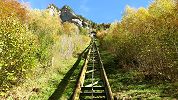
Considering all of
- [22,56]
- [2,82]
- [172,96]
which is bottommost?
[172,96]

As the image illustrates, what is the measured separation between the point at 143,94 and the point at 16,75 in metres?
7.09

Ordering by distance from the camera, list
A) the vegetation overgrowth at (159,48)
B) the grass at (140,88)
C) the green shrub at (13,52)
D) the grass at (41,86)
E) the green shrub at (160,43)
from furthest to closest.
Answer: the green shrub at (160,43) → the vegetation overgrowth at (159,48) → the grass at (41,86) → the grass at (140,88) → the green shrub at (13,52)

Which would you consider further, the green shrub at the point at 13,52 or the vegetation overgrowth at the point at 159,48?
the vegetation overgrowth at the point at 159,48

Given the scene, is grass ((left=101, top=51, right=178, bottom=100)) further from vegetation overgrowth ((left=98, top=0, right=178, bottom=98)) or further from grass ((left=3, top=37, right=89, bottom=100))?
grass ((left=3, top=37, right=89, bottom=100))

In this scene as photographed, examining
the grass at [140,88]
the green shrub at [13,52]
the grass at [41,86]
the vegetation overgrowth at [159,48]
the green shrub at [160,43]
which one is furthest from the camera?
the green shrub at [160,43]

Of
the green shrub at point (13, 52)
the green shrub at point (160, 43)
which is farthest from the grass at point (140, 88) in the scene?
the green shrub at point (13, 52)

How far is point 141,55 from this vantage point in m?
25.6

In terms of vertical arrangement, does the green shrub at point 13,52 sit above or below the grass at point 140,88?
above

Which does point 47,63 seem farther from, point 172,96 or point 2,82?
point 172,96

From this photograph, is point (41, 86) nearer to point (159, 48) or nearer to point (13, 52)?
point (13, 52)

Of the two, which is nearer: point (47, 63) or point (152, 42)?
point (152, 42)

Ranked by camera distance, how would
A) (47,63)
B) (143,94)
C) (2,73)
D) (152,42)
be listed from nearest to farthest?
1. (2,73)
2. (143,94)
3. (152,42)
4. (47,63)

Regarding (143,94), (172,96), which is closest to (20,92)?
(143,94)

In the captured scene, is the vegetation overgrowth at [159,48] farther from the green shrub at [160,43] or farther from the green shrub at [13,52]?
the green shrub at [13,52]
